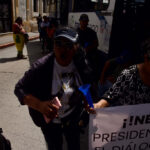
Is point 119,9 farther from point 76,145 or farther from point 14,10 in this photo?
point 14,10

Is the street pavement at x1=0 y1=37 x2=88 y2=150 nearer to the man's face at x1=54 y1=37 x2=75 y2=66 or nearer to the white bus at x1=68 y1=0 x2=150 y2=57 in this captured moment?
the man's face at x1=54 y1=37 x2=75 y2=66

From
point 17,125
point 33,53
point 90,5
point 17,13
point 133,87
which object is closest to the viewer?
point 133,87

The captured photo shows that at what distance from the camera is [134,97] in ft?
5.45

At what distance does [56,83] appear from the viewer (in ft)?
5.69

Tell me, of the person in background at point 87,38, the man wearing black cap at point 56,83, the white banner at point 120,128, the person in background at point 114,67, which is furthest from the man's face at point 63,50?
the person in background at point 87,38

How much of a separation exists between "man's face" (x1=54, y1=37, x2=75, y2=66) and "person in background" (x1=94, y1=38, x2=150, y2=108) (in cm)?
45

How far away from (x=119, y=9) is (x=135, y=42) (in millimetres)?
762

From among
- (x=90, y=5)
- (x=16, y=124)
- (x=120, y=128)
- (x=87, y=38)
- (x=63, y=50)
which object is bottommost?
(x=16, y=124)

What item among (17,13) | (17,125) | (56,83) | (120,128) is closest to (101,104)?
(120,128)

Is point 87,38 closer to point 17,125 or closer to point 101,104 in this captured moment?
point 17,125

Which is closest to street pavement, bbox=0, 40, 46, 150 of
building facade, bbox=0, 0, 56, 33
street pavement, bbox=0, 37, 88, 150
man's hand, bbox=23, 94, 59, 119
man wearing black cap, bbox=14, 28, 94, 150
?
street pavement, bbox=0, 37, 88, 150

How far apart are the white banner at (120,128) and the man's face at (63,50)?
49cm

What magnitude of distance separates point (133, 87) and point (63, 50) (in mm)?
620

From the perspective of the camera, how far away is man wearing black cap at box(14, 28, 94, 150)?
1.65 metres
